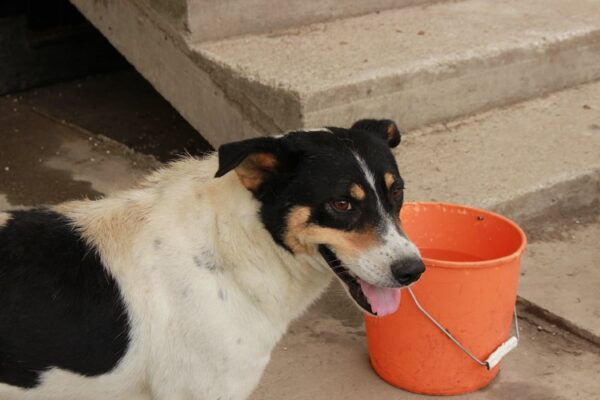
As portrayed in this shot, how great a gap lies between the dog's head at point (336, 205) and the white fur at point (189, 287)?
0.11 m

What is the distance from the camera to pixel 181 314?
3.17 meters

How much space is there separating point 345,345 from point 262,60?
77.6 inches

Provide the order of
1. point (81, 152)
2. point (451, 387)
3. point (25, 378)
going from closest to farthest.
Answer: point (25, 378)
point (451, 387)
point (81, 152)

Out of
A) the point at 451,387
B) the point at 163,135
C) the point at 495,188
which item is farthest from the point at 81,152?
the point at 451,387

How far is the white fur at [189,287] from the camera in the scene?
316 centimetres

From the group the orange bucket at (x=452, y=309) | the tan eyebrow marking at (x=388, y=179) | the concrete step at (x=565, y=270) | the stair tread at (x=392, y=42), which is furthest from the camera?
the stair tread at (x=392, y=42)

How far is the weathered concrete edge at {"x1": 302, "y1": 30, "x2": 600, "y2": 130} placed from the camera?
209 inches

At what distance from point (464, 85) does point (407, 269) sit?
2967 millimetres

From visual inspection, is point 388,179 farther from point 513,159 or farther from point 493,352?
point 513,159

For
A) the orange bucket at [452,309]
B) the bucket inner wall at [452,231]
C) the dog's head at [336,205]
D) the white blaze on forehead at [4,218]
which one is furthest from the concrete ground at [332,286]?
the white blaze on forehead at [4,218]

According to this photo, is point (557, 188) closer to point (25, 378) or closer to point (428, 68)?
point (428, 68)

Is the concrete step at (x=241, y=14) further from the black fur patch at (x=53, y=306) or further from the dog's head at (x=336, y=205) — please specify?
the black fur patch at (x=53, y=306)

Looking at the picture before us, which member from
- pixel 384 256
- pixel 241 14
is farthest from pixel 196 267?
pixel 241 14

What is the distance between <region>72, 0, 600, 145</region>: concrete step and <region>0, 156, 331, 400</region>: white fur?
1959 mm
